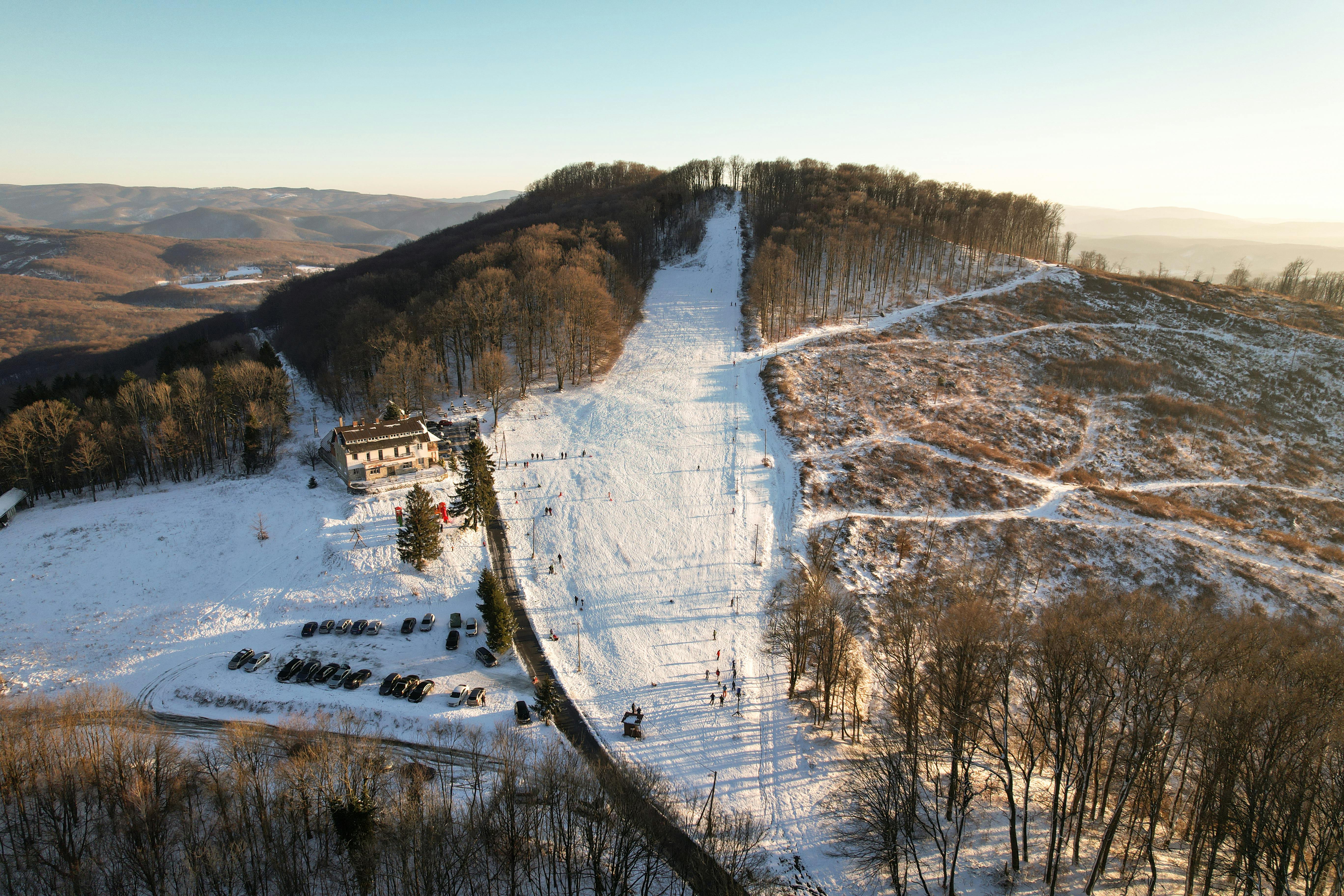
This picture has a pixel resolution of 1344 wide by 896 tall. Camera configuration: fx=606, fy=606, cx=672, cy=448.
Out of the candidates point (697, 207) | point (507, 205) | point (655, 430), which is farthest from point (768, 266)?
point (507, 205)

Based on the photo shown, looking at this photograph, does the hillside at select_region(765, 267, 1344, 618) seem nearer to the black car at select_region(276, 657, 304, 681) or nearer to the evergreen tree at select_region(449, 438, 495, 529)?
the evergreen tree at select_region(449, 438, 495, 529)

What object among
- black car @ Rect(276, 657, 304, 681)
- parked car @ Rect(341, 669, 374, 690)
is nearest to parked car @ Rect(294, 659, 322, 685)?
black car @ Rect(276, 657, 304, 681)

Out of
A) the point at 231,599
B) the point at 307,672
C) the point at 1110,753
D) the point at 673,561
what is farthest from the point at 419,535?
the point at 1110,753

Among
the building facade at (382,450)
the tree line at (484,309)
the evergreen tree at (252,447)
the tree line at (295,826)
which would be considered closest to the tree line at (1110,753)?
the tree line at (295,826)

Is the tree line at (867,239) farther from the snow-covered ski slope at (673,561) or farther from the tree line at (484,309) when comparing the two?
the tree line at (484,309)

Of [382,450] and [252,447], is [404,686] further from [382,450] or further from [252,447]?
[252,447]

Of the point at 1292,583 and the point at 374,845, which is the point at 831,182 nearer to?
the point at 1292,583
